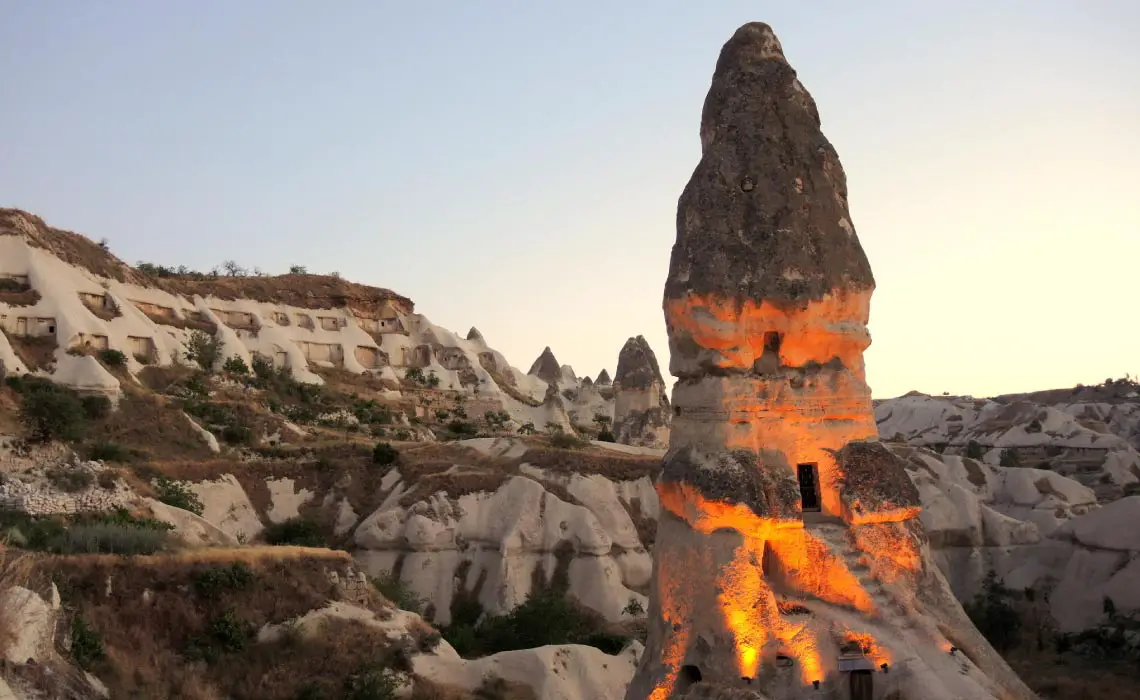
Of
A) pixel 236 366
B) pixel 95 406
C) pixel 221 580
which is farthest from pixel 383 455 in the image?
pixel 221 580

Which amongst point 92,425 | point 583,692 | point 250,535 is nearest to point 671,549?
point 583,692

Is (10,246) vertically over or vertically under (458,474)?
over

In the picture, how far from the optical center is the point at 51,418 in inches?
1531

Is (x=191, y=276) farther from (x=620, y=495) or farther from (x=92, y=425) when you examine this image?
(x=620, y=495)

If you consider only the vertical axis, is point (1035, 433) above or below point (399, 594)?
above

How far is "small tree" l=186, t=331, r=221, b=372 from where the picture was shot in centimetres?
6116

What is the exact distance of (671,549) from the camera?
19.0 meters

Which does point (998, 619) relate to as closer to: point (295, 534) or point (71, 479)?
point (295, 534)

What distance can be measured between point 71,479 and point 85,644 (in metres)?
10.3

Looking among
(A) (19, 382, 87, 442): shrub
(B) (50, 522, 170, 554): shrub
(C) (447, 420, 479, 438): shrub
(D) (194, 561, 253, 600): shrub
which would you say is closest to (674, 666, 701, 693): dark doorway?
(D) (194, 561, 253, 600): shrub

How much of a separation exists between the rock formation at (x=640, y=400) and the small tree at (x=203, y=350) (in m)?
24.4

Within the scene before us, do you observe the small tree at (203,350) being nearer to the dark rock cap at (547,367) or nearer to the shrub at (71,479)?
the shrub at (71,479)

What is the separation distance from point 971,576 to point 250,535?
1057 inches

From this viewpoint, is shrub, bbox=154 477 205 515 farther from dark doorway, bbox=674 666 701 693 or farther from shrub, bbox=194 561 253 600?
dark doorway, bbox=674 666 701 693
